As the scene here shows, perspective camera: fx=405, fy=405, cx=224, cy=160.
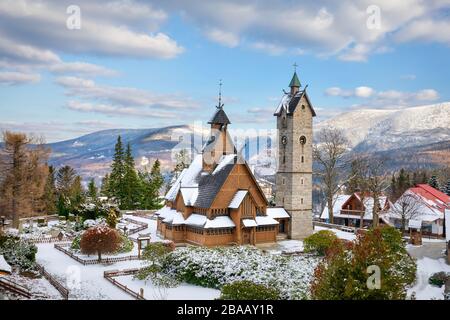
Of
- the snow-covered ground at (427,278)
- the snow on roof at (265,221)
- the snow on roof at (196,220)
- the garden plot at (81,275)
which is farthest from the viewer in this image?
the snow on roof at (265,221)

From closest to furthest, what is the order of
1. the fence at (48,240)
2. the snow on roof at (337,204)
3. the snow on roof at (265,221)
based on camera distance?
the snow on roof at (265,221)
the fence at (48,240)
the snow on roof at (337,204)

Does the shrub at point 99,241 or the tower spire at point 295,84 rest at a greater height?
the tower spire at point 295,84

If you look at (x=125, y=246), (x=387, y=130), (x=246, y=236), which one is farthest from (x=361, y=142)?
(x=125, y=246)

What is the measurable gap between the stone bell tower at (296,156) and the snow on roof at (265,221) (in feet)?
10.9

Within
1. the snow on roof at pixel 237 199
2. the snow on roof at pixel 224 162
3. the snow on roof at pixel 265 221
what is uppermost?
the snow on roof at pixel 224 162

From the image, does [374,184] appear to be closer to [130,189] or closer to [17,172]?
[130,189]

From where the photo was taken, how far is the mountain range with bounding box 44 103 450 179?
253ft

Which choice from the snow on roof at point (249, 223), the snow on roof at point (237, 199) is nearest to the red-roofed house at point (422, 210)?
the snow on roof at point (249, 223)

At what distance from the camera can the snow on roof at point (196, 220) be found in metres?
33.2

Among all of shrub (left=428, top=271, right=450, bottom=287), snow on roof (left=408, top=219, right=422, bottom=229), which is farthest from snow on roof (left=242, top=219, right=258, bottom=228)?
snow on roof (left=408, top=219, right=422, bottom=229)

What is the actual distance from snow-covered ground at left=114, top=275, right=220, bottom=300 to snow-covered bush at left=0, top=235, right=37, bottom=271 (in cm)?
645

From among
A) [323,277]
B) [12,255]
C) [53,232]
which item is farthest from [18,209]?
[323,277]

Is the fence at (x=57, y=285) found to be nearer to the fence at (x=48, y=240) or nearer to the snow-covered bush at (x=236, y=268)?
the snow-covered bush at (x=236, y=268)
